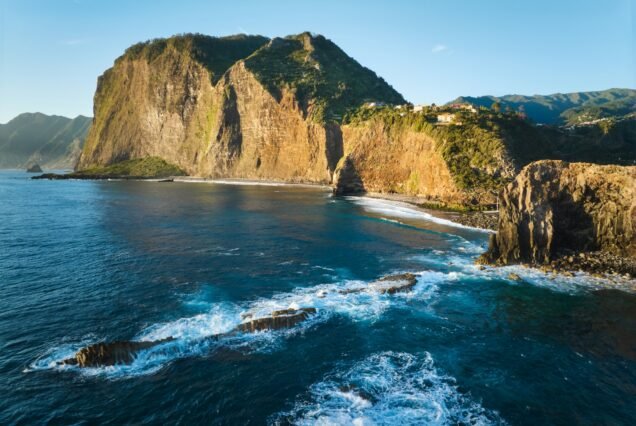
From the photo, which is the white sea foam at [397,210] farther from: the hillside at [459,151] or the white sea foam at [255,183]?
the white sea foam at [255,183]

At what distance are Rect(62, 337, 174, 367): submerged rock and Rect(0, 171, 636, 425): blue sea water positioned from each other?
57 cm

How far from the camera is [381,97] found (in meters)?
198

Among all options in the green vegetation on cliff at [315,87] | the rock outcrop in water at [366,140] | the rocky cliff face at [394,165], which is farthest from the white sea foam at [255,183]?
the green vegetation on cliff at [315,87]

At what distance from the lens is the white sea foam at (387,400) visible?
19219 millimetres

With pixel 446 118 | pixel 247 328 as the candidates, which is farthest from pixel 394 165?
pixel 247 328

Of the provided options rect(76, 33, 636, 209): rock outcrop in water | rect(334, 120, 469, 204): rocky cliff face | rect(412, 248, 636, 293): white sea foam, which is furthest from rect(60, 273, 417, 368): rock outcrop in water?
rect(334, 120, 469, 204): rocky cliff face

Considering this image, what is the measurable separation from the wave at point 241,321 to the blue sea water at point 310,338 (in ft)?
0.53

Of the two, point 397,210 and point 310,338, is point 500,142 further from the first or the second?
point 310,338

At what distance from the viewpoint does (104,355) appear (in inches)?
939

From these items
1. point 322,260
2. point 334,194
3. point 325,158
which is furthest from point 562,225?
point 325,158

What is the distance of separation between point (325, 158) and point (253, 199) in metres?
58.1

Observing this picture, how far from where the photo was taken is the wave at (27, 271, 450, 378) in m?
24.1

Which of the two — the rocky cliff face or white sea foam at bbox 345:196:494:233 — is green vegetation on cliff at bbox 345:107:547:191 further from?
white sea foam at bbox 345:196:494:233

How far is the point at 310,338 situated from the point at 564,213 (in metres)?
38.8
